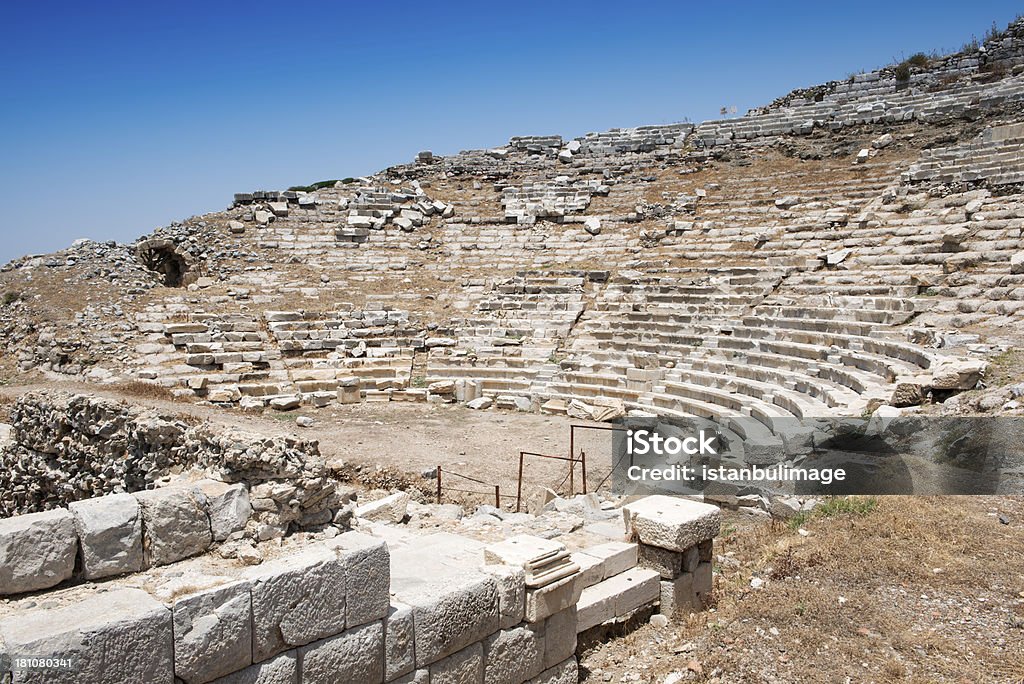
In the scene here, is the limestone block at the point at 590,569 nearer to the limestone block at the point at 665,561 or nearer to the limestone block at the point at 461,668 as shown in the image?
the limestone block at the point at 665,561

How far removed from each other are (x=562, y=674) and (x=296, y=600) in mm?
2295

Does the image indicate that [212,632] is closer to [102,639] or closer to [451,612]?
[102,639]

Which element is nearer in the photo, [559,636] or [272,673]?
[272,673]

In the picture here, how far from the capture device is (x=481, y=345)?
17.2 meters

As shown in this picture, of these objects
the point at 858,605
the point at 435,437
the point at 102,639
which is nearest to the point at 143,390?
the point at 435,437

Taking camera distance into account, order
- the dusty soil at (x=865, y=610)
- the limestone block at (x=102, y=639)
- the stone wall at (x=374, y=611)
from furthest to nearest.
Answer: the dusty soil at (x=865, y=610), the stone wall at (x=374, y=611), the limestone block at (x=102, y=639)

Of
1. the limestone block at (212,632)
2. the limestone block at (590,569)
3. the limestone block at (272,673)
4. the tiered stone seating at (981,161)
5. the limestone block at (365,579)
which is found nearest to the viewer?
the limestone block at (212,632)

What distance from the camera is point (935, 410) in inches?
346

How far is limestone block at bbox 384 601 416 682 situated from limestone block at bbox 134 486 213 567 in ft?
4.58

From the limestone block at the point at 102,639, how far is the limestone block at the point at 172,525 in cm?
84

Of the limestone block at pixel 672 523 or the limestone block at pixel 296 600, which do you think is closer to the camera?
the limestone block at pixel 296 600

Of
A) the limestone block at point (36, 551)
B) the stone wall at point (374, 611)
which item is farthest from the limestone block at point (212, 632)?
the limestone block at point (36, 551)

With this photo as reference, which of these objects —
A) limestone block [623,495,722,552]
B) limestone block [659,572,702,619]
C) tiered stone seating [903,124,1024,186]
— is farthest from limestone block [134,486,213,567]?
tiered stone seating [903,124,1024,186]

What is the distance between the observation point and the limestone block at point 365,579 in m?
4.40
